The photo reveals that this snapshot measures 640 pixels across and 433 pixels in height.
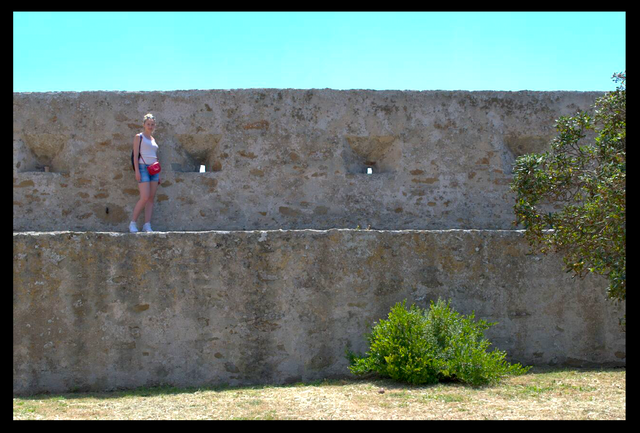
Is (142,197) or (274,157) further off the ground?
(274,157)

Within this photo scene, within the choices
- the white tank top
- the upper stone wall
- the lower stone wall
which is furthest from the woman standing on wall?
the lower stone wall

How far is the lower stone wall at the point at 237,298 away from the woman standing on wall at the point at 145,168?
1.13 meters

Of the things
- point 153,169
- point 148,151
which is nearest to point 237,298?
point 153,169

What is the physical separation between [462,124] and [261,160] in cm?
234

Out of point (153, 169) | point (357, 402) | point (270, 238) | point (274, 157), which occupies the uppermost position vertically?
point (274, 157)

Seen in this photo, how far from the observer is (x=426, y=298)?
610 centimetres

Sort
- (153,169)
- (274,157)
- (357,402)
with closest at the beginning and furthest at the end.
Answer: (357,402) → (153,169) → (274,157)

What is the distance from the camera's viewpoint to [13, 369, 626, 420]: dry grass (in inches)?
179

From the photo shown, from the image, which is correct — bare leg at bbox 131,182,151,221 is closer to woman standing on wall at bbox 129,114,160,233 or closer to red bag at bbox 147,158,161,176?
woman standing on wall at bbox 129,114,160,233

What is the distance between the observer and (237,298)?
19.0 feet

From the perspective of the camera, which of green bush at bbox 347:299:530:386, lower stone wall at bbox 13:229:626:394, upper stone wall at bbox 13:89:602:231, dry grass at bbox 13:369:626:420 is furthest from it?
upper stone wall at bbox 13:89:602:231

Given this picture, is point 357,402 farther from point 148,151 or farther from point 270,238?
point 148,151

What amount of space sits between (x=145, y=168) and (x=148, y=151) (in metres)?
0.18

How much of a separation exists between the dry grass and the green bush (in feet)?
0.36
